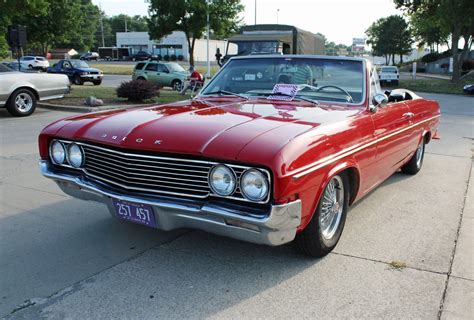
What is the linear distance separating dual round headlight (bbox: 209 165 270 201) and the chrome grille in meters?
0.07

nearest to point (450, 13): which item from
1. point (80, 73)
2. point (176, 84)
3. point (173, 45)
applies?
point (176, 84)

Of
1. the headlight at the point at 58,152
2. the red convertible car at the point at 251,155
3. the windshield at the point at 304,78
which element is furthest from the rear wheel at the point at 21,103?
the headlight at the point at 58,152

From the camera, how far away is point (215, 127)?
3342mm

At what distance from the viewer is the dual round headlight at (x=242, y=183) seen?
296 cm

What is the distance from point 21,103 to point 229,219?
11.3m

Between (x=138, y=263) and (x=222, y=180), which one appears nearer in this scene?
(x=222, y=180)

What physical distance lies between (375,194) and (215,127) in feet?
10.0

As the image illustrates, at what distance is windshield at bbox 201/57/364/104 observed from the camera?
4.60 meters

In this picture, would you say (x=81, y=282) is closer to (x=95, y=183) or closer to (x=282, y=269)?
(x=95, y=183)

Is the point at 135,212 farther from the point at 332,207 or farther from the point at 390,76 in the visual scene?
the point at 390,76

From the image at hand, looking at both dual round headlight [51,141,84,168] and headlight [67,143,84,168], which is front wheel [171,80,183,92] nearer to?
dual round headlight [51,141,84,168]

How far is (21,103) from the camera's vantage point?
12.6 m

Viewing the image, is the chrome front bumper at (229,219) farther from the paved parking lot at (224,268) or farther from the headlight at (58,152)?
the headlight at (58,152)

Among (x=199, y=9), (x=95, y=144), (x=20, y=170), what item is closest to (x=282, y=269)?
(x=95, y=144)
